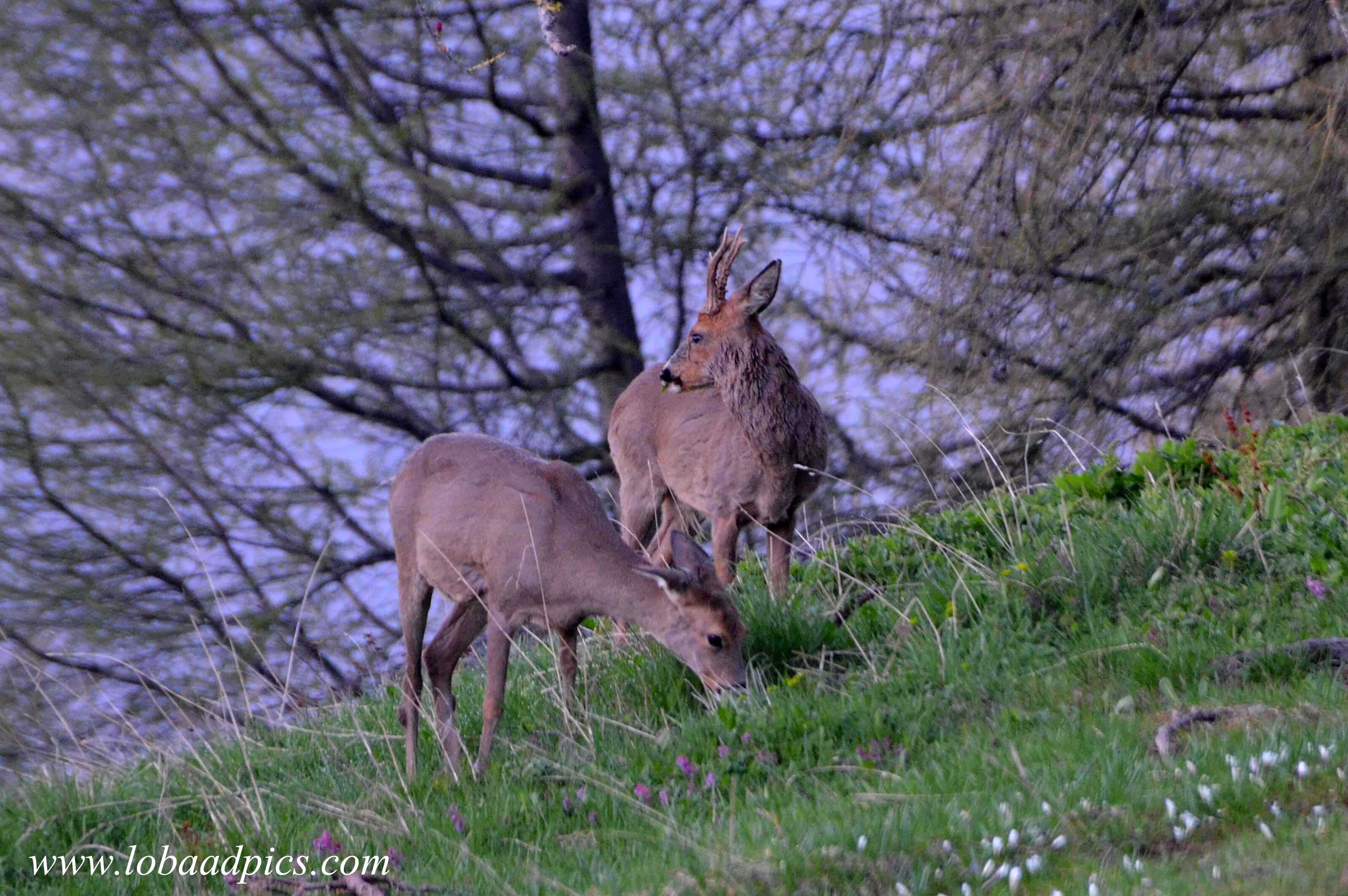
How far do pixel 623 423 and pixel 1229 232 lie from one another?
4.68 metres

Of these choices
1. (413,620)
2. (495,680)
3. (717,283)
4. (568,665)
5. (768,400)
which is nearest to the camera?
(495,680)

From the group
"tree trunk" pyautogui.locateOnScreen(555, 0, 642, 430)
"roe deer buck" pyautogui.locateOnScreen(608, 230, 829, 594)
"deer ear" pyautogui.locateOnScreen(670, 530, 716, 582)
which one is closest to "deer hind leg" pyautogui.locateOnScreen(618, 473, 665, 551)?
"roe deer buck" pyautogui.locateOnScreen(608, 230, 829, 594)

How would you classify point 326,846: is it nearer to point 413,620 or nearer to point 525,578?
point 525,578

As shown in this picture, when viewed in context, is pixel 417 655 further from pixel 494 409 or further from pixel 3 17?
pixel 3 17

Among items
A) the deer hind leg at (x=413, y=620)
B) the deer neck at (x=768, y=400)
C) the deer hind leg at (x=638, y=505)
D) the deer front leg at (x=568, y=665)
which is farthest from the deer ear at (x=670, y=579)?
the deer hind leg at (x=638, y=505)

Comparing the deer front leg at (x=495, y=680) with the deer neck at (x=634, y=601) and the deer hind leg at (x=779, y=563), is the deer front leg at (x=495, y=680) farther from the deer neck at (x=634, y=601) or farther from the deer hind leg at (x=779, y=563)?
the deer hind leg at (x=779, y=563)

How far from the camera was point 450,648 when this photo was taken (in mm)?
6848

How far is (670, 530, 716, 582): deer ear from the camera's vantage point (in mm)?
6707

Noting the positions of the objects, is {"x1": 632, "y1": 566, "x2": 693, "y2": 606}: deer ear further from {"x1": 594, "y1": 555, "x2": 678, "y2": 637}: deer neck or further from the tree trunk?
the tree trunk

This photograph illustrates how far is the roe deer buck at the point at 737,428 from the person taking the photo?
839 cm

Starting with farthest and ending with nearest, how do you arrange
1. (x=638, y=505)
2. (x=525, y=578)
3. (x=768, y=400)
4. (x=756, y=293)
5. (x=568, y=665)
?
(x=638, y=505) < (x=756, y=293) < (x=768, y=400) < (x=568, y=665) < (x=525, y=578)

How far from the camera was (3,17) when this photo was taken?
1412 cm

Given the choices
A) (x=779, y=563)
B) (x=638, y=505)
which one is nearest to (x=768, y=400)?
(x=779, y=563)

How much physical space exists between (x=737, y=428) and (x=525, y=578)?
2.40 metres
